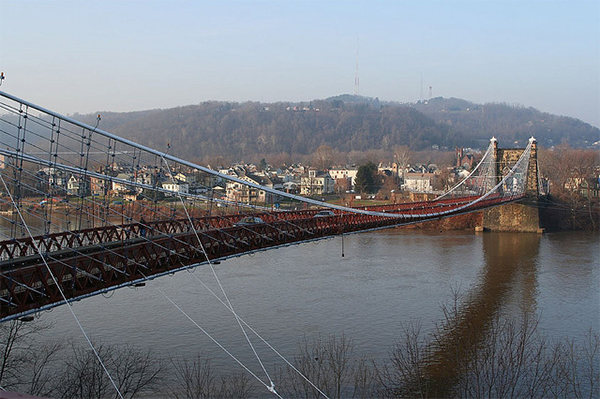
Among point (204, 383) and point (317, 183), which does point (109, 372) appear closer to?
point (204, 383)

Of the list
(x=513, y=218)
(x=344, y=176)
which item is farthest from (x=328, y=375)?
(x=344, y=176)

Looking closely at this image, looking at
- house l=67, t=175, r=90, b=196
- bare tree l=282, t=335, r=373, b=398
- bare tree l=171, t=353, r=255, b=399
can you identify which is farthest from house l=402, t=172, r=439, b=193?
bare tree l=171, t=353, r=255, b=399

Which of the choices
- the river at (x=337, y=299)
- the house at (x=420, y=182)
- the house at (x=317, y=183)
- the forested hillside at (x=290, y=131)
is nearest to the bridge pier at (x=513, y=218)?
the river at (x=337, y=299)

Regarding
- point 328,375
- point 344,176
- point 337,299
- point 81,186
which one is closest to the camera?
point 328,375

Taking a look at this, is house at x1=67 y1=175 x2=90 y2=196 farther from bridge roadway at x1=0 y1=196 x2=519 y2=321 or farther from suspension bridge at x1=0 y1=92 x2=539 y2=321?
bridge roadway at x1=0 y1=196 x2=519 y2=321

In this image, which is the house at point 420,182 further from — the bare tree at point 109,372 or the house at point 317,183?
the bare tree at point 109,372

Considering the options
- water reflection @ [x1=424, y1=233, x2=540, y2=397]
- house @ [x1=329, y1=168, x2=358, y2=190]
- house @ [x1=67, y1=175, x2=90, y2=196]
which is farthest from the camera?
house @ [x1=329, y1=168, x2=358, y2=190]

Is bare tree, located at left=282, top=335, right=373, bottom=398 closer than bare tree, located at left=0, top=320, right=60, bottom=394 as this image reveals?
No
